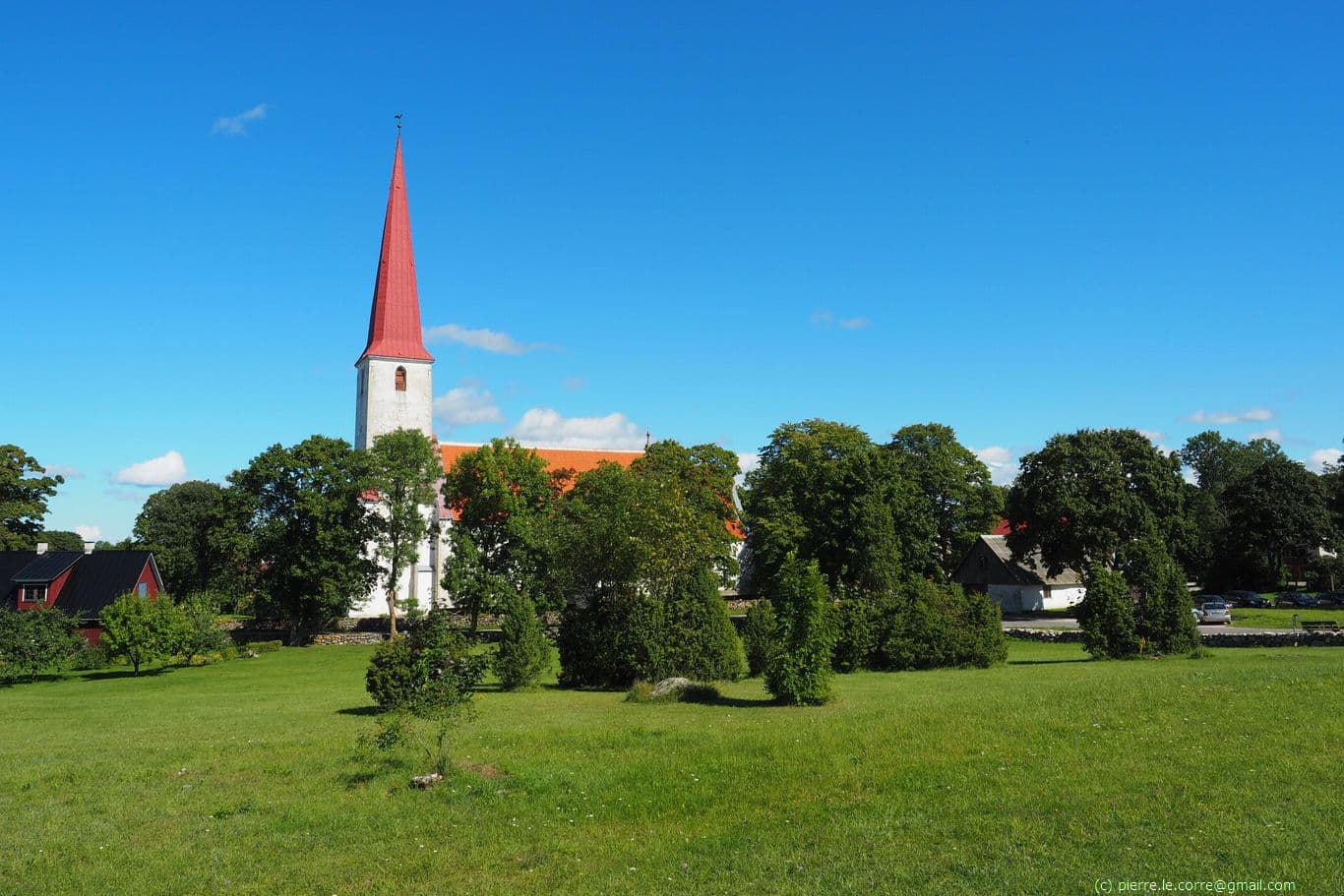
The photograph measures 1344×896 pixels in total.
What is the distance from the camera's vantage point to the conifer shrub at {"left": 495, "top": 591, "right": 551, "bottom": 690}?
1071 inches

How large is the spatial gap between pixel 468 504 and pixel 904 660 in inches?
1175

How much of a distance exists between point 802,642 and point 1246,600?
2107 inches

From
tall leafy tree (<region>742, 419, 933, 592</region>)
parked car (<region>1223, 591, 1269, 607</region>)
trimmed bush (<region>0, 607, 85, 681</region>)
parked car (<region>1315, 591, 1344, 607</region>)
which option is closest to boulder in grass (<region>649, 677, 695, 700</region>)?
tall leafy tree (<region>742, 419, 933, 592</region>)

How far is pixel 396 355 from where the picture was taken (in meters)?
62.0

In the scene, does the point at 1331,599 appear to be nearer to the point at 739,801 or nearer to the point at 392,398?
the point at 739,801

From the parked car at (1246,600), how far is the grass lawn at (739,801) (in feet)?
151

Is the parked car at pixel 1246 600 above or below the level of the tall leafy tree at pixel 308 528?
below

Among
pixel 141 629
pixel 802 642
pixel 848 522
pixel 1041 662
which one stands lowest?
pixel 1041 662

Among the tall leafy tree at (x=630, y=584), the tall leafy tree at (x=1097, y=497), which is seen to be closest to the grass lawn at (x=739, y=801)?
the tall leafy tree at (x=630, y=584)

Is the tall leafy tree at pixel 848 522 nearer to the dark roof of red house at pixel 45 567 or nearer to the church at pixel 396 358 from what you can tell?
the church at pixel 396 358

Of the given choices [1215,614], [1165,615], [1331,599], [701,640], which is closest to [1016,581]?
[1215,614]

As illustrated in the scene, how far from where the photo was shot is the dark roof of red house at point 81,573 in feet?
158

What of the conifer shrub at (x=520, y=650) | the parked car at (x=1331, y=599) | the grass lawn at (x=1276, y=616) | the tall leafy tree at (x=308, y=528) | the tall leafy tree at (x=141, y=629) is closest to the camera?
the conifer shrub at (x=520, y=650)

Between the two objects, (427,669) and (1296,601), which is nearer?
(427,669)
